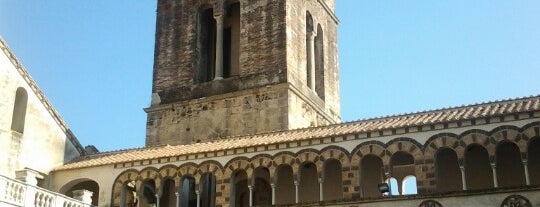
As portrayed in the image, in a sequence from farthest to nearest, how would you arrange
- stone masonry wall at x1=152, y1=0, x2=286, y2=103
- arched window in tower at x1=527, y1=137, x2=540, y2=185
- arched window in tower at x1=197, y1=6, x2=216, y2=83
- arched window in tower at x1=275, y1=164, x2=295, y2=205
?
arched window in tower at x1=197, y1=6, x2=216, y2=83
stone masonry wall at x1=152, y1=0, x2=286, y2=103
arched window in tower at x1=275, y1=164, x2=295, y2=205
arched window in tower at x1=527, y1=137, x2=540, y2=185

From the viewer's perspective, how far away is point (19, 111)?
29391 millimetres

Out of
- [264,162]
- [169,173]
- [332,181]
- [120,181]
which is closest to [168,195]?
[120,181]

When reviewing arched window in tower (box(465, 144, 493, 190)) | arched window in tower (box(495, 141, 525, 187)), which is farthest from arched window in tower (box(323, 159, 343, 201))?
arched window in tower (box(495, 141, 525, 187))

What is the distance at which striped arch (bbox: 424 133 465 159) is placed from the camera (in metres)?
22.7

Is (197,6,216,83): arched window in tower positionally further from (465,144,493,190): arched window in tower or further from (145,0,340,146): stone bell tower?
(465,144,493,190): arched window in tower

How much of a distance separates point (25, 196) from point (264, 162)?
26.7 feet

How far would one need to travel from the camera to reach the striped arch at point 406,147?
76.5ft

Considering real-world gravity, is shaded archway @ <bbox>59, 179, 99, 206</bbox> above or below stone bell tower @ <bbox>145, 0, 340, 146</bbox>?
→ below

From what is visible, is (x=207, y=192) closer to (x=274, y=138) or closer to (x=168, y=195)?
(x=168, y=195)

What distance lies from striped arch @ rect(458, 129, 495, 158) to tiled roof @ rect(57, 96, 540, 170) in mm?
494

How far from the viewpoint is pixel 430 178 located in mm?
22875

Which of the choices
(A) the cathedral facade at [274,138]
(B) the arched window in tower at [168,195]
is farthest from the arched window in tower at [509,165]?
(B) the arched window in tower at [168,195]

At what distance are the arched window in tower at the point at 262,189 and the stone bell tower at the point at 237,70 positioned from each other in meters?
4.13

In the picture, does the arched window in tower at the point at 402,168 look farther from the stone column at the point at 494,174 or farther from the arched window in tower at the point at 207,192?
the arched window in tower at the point at 207,192
